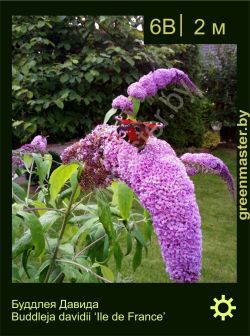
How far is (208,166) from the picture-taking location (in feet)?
2.47

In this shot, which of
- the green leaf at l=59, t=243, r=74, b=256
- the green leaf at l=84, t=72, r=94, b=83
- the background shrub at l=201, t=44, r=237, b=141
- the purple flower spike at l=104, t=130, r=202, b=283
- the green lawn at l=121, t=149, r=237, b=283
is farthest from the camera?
the background shrub at l=201, t=44, r=237, b=141

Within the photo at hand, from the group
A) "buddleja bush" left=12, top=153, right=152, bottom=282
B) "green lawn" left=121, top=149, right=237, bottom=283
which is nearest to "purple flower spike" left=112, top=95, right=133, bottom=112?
"buddleja bush" left=12, top=153, right=152, bottom=282

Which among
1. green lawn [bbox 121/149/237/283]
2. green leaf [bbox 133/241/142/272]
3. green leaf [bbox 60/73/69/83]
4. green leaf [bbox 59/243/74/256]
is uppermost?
green leaf [bbox 60/73/69/83]

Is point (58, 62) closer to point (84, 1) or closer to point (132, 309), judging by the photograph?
point (84, 1)

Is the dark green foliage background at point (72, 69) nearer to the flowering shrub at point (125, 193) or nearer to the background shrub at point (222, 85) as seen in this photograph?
the background shrub at point (222, 85)

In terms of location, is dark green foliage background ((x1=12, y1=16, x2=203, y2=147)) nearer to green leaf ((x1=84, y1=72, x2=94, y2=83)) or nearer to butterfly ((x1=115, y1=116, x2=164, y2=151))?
green leaf ((x1=84, y1=72, x2=94, y2=83))

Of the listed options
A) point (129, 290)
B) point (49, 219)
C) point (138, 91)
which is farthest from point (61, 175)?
point (129, 290)

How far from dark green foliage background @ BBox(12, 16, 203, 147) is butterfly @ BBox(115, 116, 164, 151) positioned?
1.48 meters

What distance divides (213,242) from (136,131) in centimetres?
158

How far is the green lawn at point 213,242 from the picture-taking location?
183cm

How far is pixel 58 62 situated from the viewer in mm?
2393

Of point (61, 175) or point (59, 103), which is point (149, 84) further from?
point (59, 103)

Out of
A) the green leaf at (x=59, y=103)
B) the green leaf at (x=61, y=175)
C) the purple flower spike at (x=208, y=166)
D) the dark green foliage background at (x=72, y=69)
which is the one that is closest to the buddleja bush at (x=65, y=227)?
the green leaf at (x=61, y=175)

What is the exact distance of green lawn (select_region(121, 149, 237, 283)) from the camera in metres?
1.83
